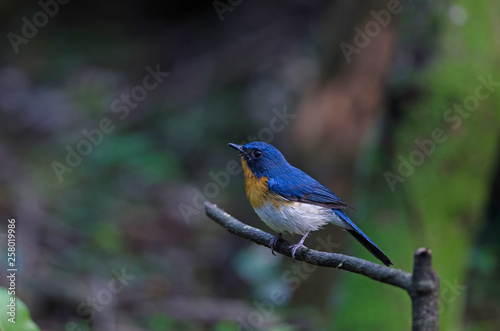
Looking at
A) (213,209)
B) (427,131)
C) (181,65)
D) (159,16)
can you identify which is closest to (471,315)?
(427,131)

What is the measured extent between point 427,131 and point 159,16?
11.4 metres

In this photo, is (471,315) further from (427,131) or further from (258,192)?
(258,192)

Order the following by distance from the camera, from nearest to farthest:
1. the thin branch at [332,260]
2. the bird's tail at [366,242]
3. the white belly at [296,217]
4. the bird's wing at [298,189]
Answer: the thin branch at [332,260], the bird's tail at [366,242], the white belly at [296,217], the bird's wing at [298,189]

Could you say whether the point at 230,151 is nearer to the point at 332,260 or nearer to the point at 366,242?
the point at 366,242

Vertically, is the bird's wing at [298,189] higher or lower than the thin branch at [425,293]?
higher

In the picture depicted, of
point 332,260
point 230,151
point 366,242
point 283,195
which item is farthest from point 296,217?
point 230,151

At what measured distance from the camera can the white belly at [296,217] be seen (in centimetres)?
320

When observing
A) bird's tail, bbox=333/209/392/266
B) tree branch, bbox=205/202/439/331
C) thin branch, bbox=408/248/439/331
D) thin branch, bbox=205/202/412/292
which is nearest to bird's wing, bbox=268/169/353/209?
bird's tail, bbox=333/209/392/266

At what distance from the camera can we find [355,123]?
6035 mm

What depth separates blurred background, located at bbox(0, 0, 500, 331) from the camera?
169 inches

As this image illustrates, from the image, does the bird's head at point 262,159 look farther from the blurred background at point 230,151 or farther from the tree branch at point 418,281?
the tree branch at point 418,281

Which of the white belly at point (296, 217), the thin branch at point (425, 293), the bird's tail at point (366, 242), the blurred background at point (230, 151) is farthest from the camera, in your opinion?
the blurred background at point (230, 151)

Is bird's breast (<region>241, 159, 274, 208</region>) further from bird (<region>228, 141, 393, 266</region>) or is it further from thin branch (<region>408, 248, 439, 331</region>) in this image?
thin branch (<region>408, 248, 439, 331</region>)

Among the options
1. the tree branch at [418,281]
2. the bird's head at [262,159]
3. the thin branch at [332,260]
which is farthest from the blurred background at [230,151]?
the tree branch at [418,281]
